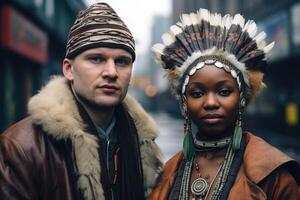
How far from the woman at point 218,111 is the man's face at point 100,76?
0.35 m

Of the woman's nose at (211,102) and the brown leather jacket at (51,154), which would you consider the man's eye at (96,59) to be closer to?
the brown leather jacket at (51,154)

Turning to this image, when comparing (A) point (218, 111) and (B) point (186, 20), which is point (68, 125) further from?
(B) point (186, 20)

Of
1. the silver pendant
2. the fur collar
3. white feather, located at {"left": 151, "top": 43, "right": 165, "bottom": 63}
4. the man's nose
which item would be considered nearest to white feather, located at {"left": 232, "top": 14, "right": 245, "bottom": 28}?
white feather, located at {"left": 151, "top": 43, "right": 165, "bottom": 63}

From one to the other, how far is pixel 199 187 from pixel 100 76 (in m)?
0.93

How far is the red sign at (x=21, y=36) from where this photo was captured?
38.6 ft

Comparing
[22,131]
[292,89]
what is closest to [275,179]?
[22,131]

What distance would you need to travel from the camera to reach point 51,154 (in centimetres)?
277

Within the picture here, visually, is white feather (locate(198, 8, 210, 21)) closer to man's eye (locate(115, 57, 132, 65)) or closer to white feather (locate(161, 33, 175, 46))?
white feather (locate(161, 33, 175, 46))

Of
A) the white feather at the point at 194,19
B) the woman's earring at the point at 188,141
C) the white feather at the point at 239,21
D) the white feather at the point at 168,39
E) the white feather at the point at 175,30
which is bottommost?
the woman's earring at the point at 188,141

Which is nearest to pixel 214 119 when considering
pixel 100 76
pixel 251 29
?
pixel 251 29

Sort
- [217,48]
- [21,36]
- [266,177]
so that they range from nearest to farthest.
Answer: [266,177]
[217,48]
[21,36]

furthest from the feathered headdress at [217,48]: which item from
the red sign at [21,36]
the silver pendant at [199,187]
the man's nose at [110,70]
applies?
the red sign at [21,36]

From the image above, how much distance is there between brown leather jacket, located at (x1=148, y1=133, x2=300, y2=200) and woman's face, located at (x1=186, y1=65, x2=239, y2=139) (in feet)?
0.83

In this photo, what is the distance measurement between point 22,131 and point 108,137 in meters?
0.61
